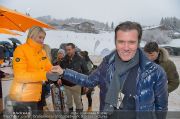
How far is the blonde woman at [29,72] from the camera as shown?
3143 millimetres

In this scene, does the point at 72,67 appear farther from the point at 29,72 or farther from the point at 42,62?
the point at 29,72

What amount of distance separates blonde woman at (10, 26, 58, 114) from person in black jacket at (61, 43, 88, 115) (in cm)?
165

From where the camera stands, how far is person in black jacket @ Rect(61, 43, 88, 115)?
5.09 metres

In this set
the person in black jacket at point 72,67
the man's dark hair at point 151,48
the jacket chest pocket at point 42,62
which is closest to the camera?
the jacket chest pocket at point 42,62

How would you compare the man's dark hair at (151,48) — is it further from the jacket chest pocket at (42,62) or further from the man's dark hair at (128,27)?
the man's dark hair at (128,27)

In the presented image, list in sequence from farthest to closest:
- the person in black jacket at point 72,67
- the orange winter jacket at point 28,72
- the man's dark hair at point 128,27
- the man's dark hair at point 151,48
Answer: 1. the person in black jacket at point 72,67
2. the man's dark hair at point 151,48
3. the orange winter jacket at point 28,72
4. the man's dark hair at point 128,27

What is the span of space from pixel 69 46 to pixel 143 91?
129 inches

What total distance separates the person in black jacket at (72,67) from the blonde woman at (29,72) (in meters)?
1.65

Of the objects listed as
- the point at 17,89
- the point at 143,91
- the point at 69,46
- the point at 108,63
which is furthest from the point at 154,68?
the point at 69,46

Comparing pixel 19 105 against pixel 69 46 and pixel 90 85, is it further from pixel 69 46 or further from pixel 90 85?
pixel 69 46

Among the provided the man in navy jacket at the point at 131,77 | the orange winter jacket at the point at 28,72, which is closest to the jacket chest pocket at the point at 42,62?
the orange winter jacket at the point at 28,72

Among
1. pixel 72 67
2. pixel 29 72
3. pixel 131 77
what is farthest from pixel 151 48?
pixel 72 67

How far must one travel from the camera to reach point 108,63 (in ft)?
6.49

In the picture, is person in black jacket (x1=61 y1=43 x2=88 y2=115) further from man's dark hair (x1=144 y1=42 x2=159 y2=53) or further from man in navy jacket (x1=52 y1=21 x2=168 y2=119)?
man in navy jacket (x1=52 y1=21 x2=168 y2=119)
